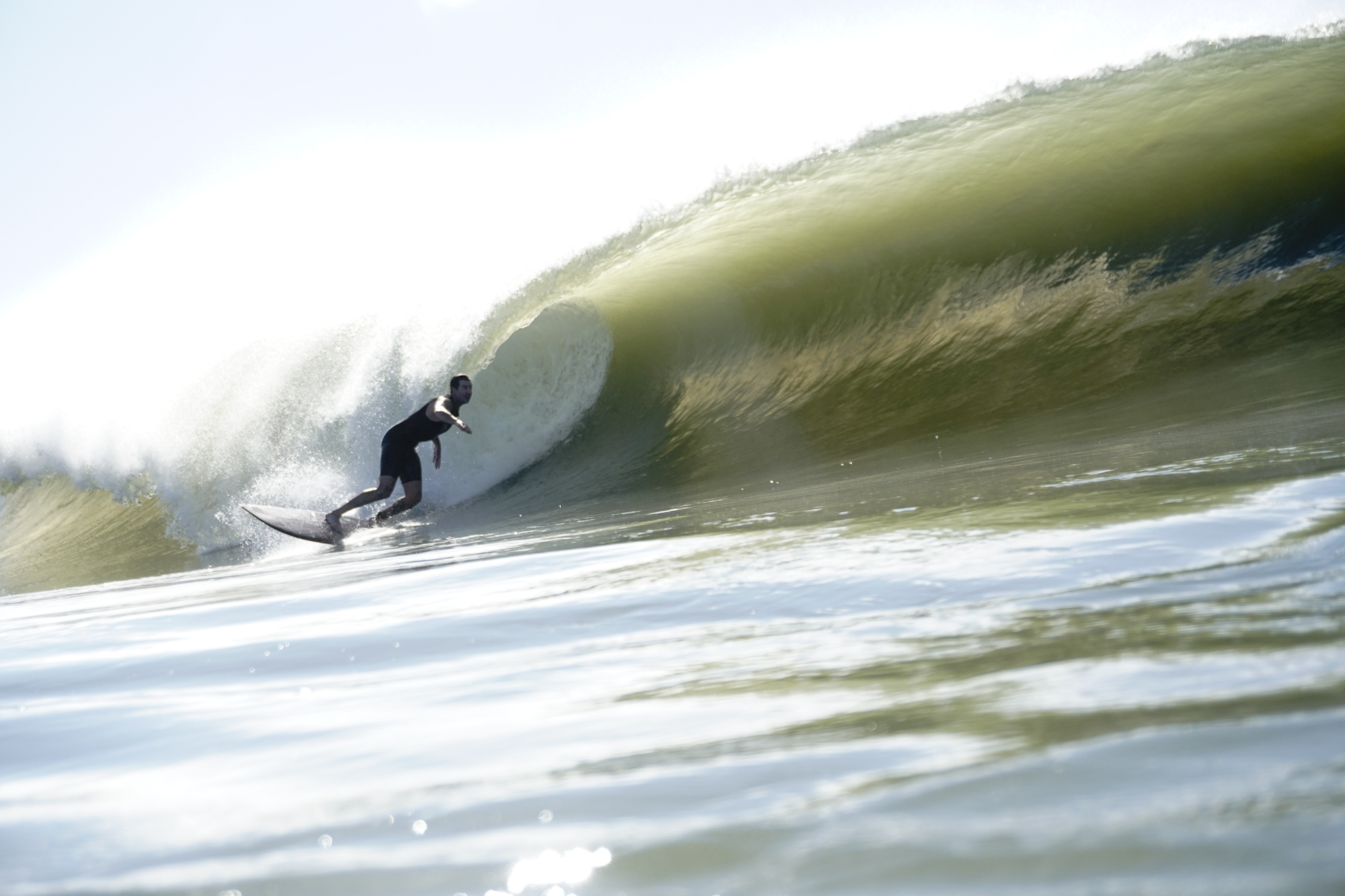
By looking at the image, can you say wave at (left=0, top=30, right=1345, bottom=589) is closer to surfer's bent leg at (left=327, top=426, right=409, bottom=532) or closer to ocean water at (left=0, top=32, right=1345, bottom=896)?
ocean water at (left=0, top=32, right=1345, bottom=896)

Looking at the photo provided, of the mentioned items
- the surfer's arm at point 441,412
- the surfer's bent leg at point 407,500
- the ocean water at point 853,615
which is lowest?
the surfer's bent leg at point 407,500

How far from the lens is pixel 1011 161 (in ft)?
31.3

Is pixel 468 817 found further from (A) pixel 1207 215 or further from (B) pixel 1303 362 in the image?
(A) pixel 1207 215

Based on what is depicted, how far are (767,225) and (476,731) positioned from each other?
9381 millimetres

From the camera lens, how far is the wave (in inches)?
274

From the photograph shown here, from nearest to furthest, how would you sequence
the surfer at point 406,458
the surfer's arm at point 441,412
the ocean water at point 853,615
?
1. the ocean water at point 853,615
2. the surfer's arm at point 441,412
3. the surfer at point 406,458

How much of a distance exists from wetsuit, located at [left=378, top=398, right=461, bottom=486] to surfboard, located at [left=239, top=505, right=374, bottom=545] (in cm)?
45

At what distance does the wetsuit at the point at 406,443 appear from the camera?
26.5 feet

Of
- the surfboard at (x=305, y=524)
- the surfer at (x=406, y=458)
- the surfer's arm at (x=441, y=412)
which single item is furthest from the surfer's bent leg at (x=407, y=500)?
the surfer's arm at (x=441, y=412)

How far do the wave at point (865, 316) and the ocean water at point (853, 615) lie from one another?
5 cm

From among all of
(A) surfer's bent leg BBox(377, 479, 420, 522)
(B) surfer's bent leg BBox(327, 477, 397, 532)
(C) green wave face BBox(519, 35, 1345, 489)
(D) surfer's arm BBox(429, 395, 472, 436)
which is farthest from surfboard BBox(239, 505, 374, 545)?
(C) green wave face BBox(519, 35, 1345, 489)

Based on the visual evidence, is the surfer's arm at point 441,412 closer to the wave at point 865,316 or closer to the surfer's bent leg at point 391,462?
the surfer's bent leg at point 391,462

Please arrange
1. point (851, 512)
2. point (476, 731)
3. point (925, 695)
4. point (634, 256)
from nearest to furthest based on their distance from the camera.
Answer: point (925, 695), point (476, 731), point (851, 512), point (634, 256)

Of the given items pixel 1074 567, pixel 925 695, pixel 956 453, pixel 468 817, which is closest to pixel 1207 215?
pixel 956 453
